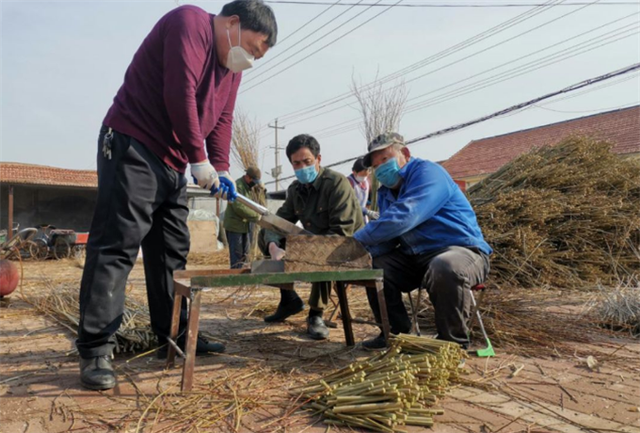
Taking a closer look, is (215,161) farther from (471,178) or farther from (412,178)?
(471,178)

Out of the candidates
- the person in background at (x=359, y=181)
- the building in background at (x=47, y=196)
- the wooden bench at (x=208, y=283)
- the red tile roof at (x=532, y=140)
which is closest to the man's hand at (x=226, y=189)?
the wooden bench at (x=208, y=283)

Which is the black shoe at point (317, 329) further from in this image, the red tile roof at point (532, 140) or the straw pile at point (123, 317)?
the red tile roof at point (532, 140)

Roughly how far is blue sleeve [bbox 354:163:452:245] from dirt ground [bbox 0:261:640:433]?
760mm

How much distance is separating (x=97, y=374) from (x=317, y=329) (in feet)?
5.26

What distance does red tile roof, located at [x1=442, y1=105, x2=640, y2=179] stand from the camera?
19573 millimetres

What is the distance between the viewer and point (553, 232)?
20.4 feet

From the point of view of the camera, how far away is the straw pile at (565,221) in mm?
5953

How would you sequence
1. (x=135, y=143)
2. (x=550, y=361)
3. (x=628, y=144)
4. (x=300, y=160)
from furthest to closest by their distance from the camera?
(x=628, y=144) → (x=300, y=160) → (x=550, y=361) → (x=135, y=143)

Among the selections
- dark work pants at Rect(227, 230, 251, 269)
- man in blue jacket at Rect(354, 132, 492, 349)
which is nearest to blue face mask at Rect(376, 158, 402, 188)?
man in blue jacket at Rect(354, 132, 492, 349)

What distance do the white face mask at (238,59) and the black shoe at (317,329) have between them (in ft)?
6.09

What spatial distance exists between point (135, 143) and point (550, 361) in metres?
2.59

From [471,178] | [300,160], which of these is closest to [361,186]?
[300,160]

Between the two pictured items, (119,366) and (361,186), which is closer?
(119,366)

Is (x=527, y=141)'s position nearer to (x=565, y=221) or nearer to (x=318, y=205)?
(x=565, y=221)
